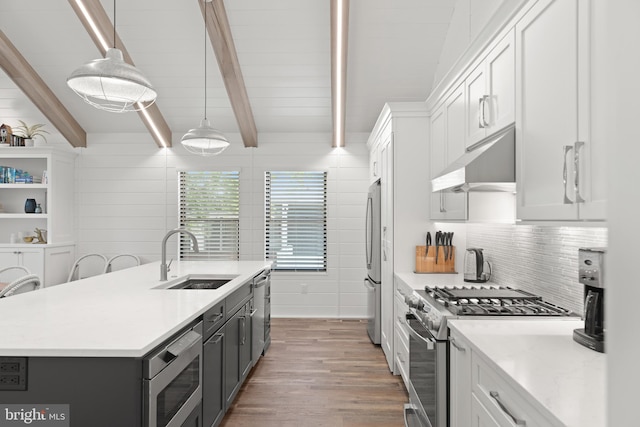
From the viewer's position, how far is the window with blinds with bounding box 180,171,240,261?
583cm

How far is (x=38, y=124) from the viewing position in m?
5.63

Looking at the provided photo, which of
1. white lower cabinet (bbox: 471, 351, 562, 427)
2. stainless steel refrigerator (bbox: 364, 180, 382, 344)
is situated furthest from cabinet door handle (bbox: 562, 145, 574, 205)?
stainless steel refrigerator (bbox: 364, 180, 382, 344)

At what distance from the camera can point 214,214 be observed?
5.84m

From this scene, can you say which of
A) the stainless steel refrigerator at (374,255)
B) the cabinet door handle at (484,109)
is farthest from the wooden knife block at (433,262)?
the cabinet door handle at (484,109)

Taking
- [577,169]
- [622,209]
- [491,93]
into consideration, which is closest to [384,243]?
[491,93]

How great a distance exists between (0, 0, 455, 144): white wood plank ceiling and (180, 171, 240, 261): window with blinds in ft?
2.83

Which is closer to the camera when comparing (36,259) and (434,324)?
(434,324)

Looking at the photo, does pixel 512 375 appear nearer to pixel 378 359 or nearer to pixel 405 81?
pixel 378 359

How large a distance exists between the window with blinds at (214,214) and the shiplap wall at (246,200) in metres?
0.12

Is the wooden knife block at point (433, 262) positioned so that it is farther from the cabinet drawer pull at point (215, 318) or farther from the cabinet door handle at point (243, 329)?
the cabinet drawer pull at point (215, 318)

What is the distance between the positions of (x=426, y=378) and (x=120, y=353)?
60.8 inches

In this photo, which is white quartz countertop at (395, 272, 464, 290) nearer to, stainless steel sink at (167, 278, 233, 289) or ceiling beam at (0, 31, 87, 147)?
stainless steel sink at (167, 278, 233, 289)

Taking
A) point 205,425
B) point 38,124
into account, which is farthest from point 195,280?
point 38,124

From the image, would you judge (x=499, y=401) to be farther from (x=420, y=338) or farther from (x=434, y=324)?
(x=420, y=338)
